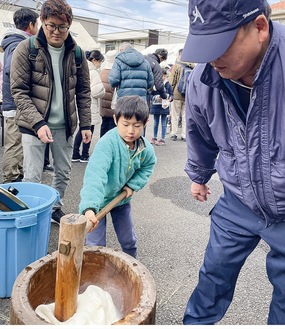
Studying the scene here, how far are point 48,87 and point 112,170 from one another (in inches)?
42.4

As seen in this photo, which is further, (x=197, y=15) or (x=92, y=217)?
(x=92, y=217)

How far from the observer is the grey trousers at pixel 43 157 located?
2898mm

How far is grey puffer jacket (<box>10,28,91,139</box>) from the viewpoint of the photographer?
2.70m

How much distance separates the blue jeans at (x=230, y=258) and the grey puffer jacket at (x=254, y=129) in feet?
0.26

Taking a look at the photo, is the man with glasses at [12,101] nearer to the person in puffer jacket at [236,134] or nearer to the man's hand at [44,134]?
the man's hand at [44,134]

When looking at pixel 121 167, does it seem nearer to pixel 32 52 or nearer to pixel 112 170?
pixel 112 170

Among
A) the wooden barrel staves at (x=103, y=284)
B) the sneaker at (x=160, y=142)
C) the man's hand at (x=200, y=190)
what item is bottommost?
the sneaker at (x=160, y=142)

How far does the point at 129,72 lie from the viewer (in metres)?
5.20

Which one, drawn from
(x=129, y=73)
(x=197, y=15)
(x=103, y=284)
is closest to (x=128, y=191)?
(x=103, y=284)

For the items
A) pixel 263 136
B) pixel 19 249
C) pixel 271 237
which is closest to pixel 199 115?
pixel 263 136

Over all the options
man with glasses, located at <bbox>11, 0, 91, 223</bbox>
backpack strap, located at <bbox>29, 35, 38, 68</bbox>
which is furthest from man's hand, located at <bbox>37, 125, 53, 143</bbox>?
backpack strap, located at <bbox>29, 35, 38, 68</bbox>

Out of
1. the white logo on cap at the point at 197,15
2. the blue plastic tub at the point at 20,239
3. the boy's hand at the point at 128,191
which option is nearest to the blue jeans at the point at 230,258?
the boy's hand at the point at 128,191

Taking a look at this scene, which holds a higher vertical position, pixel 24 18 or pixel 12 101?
pixel 24 18

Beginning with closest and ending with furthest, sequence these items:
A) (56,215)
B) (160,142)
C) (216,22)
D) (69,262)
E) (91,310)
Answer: (216,22) → (69,262) → (91,310) → (56,215) → (160,142)
